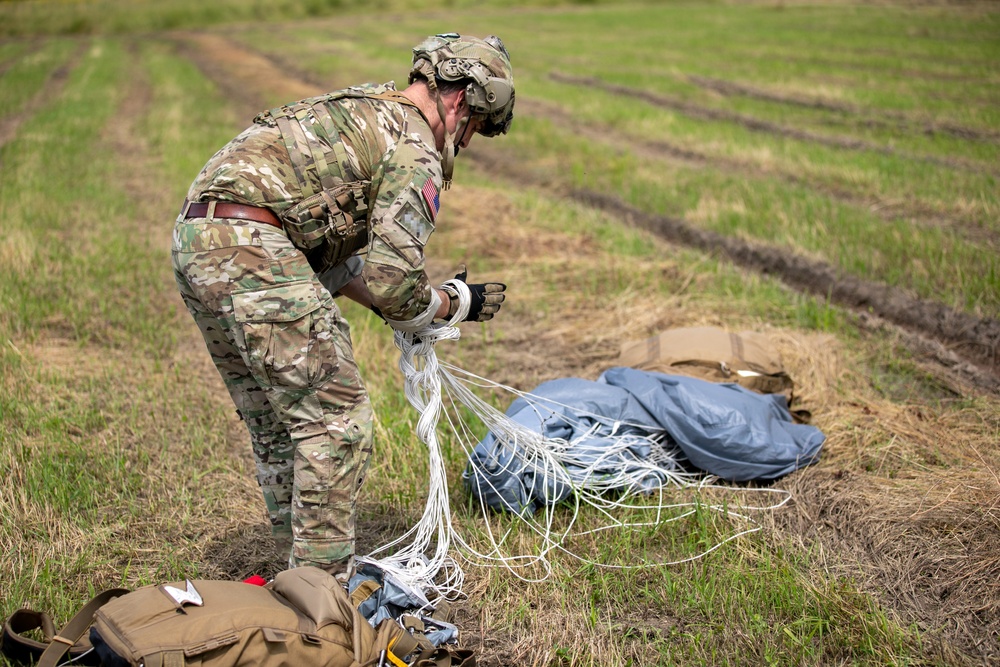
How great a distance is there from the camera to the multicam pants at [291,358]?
Answer: 274 centimetres

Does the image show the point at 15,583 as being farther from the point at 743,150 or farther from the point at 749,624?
the point at 743,150

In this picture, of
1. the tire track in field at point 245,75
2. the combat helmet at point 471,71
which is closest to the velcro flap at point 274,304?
the combat helmet at point 471,71

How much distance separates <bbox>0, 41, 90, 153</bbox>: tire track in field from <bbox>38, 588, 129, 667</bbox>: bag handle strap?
12.1 m

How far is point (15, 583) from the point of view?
10.5 ft

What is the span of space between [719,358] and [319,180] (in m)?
2.69

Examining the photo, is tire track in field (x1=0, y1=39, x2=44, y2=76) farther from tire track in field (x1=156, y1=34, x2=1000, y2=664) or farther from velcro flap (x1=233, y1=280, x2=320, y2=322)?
velcro flap (x1=233, y1=280, x2=320, y2=322)

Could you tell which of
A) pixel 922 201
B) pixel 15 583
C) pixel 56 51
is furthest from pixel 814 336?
pixel 56 51

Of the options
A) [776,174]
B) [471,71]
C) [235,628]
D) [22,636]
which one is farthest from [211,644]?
[776,174]

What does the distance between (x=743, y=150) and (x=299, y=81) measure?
469 inches

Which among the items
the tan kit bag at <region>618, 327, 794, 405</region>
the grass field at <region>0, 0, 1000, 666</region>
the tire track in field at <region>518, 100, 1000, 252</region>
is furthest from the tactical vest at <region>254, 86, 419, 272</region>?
the tire track in field at <region>518, 100, 1000, 252</region>

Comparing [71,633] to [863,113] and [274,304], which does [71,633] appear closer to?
[274,304]

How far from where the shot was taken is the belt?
2.79 m

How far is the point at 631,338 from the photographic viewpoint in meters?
5.69

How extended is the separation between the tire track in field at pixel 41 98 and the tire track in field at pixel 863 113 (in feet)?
41.3
